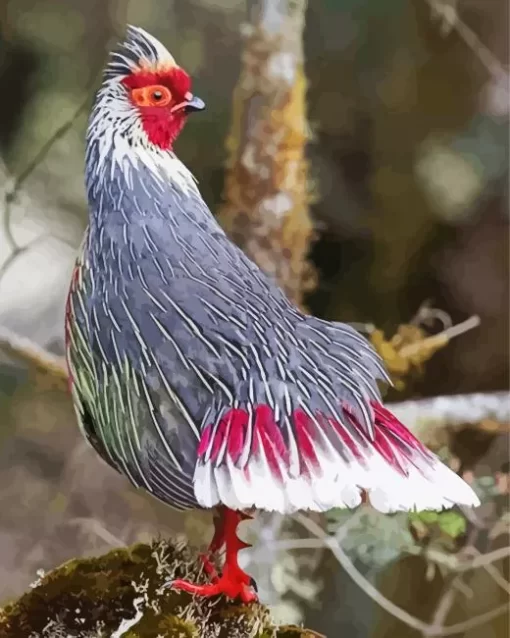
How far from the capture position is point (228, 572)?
3.18 ft

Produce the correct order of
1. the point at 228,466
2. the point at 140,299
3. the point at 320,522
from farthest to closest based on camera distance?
1. the point at 320,522
2. the point at 140,299
3. the point at 228,466

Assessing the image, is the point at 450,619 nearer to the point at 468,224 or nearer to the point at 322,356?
the point at 322,356

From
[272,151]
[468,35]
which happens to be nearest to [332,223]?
[272,151]

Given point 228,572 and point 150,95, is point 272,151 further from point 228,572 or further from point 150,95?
point 228,572

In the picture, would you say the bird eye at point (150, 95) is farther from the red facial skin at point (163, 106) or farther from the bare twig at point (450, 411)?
the bare twig at point (450, 411)

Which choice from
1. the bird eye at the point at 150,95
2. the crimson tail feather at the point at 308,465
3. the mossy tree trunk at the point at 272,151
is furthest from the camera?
the mossy tree trunk at the point at 272,151

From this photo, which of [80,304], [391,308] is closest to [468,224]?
[391,308]

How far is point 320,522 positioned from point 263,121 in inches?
23.4

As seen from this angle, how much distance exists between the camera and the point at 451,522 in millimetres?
1153

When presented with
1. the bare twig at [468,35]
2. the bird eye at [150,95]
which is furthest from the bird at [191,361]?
the bare twig at [468,35]

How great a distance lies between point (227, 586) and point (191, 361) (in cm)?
29

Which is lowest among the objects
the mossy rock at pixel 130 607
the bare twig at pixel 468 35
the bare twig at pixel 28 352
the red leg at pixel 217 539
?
the mossy rock at pixel 130 607

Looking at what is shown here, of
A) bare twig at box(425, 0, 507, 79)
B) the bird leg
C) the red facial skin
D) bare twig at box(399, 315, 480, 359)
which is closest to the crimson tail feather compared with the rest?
the bird leg

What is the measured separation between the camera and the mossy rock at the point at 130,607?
931 mm
